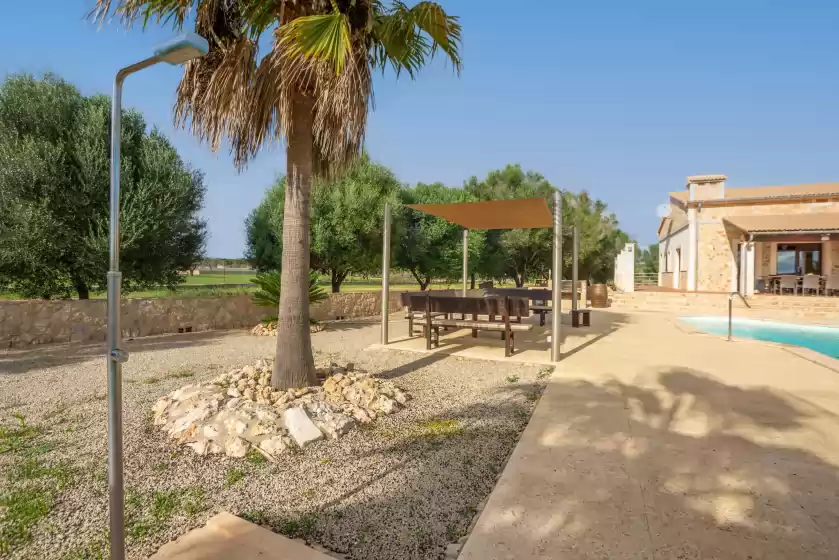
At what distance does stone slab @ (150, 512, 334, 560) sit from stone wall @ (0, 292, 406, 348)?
8459 millimetres

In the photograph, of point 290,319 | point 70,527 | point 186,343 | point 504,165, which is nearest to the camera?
point 70,527

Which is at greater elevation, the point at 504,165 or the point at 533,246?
the point at 504,165

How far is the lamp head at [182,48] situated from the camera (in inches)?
81.4

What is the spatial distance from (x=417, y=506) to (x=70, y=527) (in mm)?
2031

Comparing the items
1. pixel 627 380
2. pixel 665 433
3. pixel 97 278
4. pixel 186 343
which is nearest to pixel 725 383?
pixel 627 380

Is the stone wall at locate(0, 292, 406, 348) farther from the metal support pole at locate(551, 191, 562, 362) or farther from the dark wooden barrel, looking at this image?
the dark wooden barrel

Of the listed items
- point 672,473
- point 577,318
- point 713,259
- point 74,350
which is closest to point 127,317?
point 74,350

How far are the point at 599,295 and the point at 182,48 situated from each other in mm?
20036

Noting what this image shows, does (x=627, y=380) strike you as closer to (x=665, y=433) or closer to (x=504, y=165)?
(x=665, y=433)

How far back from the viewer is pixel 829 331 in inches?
520

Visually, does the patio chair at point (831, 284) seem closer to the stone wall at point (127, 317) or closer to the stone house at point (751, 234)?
the stone house at point (751, 234)

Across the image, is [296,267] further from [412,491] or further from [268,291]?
[268,291]

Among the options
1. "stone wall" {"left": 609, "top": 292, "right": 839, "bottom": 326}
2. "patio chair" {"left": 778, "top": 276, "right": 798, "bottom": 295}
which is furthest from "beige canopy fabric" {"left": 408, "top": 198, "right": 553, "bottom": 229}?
"patio chair" {"left": 778, "top": 276, "right": 798, "bottom": 295}

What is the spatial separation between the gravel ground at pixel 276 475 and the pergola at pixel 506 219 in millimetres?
1971
